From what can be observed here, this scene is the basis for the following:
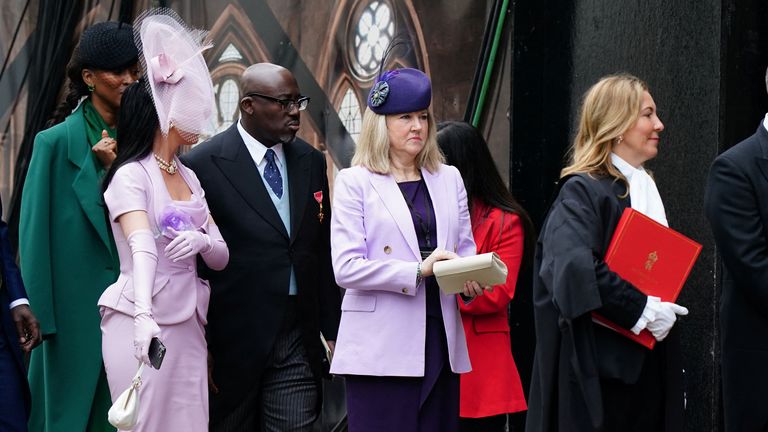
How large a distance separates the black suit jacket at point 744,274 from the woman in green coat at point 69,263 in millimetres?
2829

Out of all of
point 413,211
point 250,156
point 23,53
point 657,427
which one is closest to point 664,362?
point 657,427

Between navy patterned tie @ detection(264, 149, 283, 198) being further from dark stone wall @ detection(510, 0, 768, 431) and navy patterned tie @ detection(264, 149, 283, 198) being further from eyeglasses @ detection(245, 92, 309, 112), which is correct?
dark stone wall @ detection(510, 0, 768, 431)

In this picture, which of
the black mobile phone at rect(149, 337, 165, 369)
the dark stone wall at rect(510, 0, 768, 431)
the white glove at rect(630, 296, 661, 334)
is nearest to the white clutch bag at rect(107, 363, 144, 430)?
the black mobile phone at rect(149, 337, 165, 369)

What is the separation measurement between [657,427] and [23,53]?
25.6 ft

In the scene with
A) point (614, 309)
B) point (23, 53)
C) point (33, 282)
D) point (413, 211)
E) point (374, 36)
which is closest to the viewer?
point (614, 309)

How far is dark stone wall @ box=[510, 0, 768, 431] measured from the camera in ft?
21.0

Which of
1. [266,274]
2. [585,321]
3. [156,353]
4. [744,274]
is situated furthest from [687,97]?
[156,353]

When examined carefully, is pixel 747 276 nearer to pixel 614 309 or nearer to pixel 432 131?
pixel 614 309

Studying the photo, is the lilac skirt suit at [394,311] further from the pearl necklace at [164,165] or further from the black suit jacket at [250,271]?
the pearl necklace at [164,165]

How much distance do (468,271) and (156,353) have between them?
4.11 ft

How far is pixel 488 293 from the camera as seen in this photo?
6.10 m

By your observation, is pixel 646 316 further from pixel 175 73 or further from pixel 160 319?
pixel 175 73

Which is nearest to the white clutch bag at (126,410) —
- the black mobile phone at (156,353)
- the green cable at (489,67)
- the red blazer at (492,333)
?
the black mobile phone at (156,353)

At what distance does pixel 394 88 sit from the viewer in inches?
219
